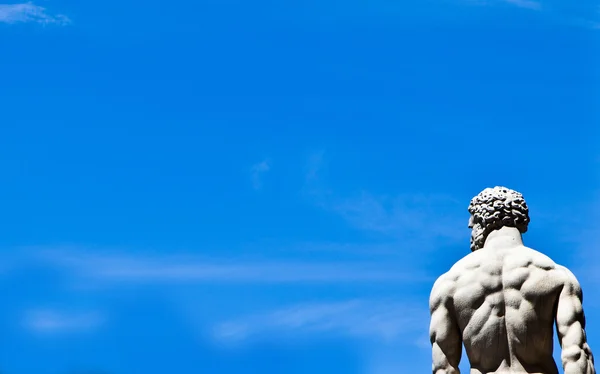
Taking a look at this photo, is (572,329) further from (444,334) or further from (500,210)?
(500,210)

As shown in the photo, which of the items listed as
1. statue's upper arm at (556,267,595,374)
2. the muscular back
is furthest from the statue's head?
statue's upper arm at (556,267,595,374)

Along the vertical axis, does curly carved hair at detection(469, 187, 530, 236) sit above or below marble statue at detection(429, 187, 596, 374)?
above

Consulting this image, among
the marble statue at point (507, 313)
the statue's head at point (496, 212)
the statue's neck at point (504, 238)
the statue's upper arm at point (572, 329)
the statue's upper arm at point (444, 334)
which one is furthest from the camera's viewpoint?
the statue's head at point (496, 212)

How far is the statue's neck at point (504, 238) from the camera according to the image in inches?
723

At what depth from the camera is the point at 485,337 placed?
17656 mm

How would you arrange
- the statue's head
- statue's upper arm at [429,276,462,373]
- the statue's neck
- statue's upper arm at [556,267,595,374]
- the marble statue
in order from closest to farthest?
statue's upper arm at [556,267,595,374] < the marble statue < statue's upper arm at [429,276,462,373] < the statue's neck < the statue's head

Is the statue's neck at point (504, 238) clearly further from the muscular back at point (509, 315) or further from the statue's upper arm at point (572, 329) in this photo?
the statue's upper arm at point (572, 329)

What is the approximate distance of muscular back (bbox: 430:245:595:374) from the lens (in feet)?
57.4

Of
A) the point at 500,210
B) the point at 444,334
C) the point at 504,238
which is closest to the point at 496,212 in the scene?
the point at 500,210

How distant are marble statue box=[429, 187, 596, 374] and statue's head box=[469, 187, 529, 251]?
0.73 feet

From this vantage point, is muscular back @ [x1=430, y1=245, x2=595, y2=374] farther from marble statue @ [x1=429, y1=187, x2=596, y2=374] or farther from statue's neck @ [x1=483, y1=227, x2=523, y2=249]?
statue's neck @ [x1=483, y1=227, x2=523, y2=249]

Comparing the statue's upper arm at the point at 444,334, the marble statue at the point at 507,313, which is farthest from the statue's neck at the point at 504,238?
the statue's upper arm at the point at 444,334

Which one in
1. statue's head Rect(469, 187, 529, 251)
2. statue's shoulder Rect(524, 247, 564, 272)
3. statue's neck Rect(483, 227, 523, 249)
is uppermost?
statue's head Rect(469, 187, 529, 251)

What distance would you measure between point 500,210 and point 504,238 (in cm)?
46
